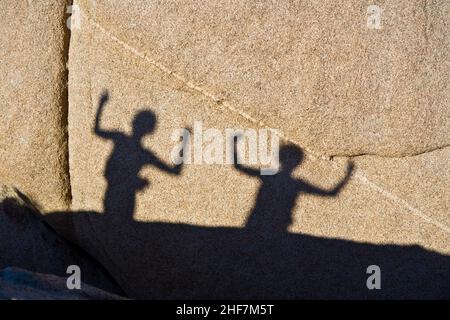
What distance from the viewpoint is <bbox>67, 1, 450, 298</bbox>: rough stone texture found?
3432mm

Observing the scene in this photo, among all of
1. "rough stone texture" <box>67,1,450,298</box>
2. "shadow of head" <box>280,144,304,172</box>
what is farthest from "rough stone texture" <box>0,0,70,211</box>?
"shadow of head" <box>280,144,304,172</box>

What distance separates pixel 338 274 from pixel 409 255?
15.7 inches

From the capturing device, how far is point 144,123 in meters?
3.62

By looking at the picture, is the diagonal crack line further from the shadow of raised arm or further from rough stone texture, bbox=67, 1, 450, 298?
the shadow of raised arm

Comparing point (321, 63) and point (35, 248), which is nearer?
point (321, 63)

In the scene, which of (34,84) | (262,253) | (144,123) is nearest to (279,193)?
(262,253)

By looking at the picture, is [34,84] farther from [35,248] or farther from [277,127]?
[277,127]

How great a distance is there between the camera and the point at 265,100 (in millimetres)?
3467

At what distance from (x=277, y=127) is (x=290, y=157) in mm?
177

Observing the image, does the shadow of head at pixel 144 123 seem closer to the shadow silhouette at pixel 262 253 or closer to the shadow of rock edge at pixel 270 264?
the shadow silhouette at pixel 262 253

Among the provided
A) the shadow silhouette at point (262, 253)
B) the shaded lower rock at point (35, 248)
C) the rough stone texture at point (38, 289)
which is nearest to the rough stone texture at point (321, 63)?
the shadow silhouette at point (262, 253)

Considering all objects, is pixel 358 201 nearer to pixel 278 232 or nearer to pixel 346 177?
pixel 346 177
